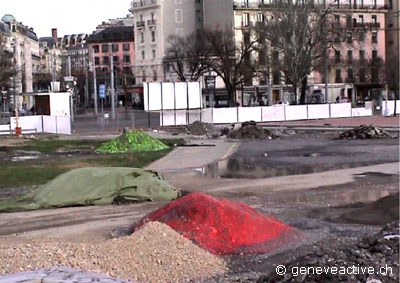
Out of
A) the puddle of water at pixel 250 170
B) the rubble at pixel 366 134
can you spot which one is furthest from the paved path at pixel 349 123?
the puddle of water at pixel 250 170

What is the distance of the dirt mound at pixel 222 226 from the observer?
11.0 metres

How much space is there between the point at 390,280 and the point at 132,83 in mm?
125411

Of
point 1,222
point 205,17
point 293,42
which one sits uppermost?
point 205,17

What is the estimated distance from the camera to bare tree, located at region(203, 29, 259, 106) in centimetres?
8519

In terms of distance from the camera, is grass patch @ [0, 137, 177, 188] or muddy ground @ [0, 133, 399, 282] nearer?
muddy ground @ [0, 133, 399, 282]

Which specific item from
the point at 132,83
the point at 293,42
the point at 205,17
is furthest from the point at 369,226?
the point at 132,83

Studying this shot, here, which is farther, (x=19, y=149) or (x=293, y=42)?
(x=293, y=42)

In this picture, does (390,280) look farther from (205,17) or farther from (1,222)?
(205,17)

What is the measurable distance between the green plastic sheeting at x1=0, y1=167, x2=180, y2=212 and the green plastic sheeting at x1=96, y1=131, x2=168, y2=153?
645 inches

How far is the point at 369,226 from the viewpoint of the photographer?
13.1m

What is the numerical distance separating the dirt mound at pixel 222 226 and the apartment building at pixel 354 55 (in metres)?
90.5

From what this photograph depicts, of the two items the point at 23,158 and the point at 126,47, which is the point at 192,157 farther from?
the point at 126,47

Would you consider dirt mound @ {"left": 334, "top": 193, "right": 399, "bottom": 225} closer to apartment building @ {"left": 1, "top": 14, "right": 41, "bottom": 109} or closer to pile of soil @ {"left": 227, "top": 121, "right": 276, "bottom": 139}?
pile of soil @ {"left": 227, "top": 121, "right": 276, "bottom": 139}

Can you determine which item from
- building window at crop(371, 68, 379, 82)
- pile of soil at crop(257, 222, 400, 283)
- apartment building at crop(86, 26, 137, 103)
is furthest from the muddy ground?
apartment building at crop(86, 26, 137, 103)
